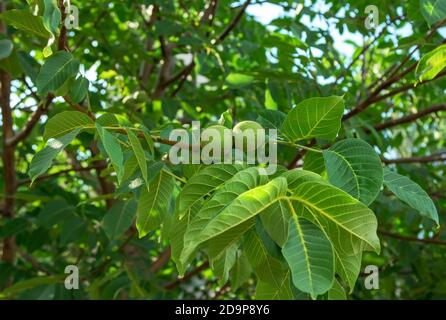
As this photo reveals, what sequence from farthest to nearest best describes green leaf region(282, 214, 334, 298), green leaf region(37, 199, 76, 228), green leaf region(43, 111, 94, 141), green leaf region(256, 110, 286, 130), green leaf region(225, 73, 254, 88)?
green leaf region(37, 199, 76, 228)
green leaf region(225, 73, 254, 88)
green leaf region(256, 110, 286, 130)
green leaf region(43, 111, 94, 141)
green leaf region(282, 214, 334, 298)

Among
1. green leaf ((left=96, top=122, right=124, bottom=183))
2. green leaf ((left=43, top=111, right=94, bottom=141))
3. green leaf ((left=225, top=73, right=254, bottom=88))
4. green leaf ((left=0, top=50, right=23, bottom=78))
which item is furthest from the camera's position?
green leaf ((left=225, top=73, right=254, bottom=88))

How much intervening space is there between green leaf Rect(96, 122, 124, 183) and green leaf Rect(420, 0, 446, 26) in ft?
2.02

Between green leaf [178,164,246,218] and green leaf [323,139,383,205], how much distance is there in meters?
0.12

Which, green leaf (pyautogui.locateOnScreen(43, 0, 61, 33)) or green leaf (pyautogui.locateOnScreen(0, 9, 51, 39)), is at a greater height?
green leaf (pyautogui.locateOnScreen(0, 9, 51, 39))

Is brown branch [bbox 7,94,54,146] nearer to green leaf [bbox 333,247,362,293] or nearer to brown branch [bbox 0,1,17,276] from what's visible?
brown branch [bbox 0,1,17,276]

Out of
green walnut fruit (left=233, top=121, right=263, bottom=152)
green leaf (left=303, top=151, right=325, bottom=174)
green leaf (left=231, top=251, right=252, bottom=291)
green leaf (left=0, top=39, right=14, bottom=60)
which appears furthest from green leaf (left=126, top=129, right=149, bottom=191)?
green leaf (left=0, top=39, right=14, bottom=60)

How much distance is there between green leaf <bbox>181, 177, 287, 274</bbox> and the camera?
686 mm

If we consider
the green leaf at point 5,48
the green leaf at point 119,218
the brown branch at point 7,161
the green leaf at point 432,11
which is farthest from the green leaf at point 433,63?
the brown branch at point 7,161

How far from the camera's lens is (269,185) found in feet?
2.34

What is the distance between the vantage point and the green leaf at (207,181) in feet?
2.72

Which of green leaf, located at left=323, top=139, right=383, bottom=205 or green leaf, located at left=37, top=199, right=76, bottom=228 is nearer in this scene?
green leaf, located at left=323, top=139, right=383, bottom=205

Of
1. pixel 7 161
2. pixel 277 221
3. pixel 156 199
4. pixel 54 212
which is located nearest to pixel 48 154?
pixel 156 199

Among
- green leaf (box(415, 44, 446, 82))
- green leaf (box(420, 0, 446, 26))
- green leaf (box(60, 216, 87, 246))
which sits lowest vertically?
green leaf (box(60, 216, 87, 246))
